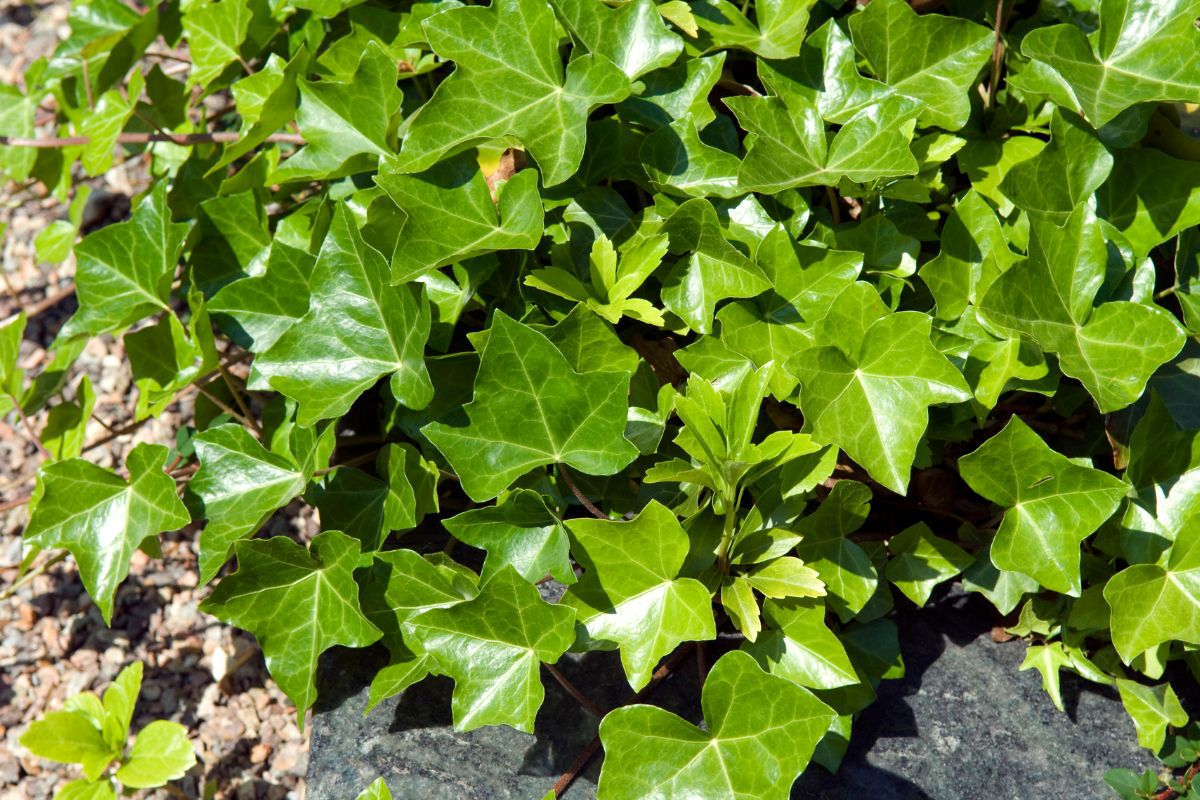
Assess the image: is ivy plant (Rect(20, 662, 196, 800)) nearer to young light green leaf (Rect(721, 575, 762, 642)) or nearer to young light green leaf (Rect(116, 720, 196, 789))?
young light green leaf (Rect(116, 720, 196, 789))

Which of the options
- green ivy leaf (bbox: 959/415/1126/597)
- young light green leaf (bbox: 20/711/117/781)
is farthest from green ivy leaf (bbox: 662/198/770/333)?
young light green leaf (bbox: 20/711/117/781)

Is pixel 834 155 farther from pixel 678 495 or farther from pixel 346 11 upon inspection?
A: pixel 346 11

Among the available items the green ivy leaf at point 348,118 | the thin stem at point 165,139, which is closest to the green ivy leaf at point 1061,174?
the green ivy leaf at point 348,118

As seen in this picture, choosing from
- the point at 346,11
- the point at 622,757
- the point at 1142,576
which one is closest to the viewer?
the point at 622,757

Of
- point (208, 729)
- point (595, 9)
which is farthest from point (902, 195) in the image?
point (208, 729)

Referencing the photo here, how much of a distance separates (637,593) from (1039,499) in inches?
22.3

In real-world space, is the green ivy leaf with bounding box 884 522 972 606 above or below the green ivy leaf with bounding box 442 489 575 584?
below

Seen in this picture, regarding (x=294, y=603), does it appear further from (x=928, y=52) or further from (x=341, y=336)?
(x=928, y=52)

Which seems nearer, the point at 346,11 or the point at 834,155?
the point at 834,155

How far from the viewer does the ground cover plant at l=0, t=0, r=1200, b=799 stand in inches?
49.7

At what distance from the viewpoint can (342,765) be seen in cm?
147

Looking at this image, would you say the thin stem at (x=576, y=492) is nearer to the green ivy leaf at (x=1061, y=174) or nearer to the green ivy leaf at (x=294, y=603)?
the green ivy leaf at (x=294, y=603)

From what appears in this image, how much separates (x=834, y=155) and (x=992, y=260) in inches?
11.2

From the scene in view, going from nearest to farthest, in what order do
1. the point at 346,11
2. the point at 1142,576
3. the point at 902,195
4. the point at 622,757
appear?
the point at 622,757, the point at 1142,576, the point at 902,195, the point at 346,11
